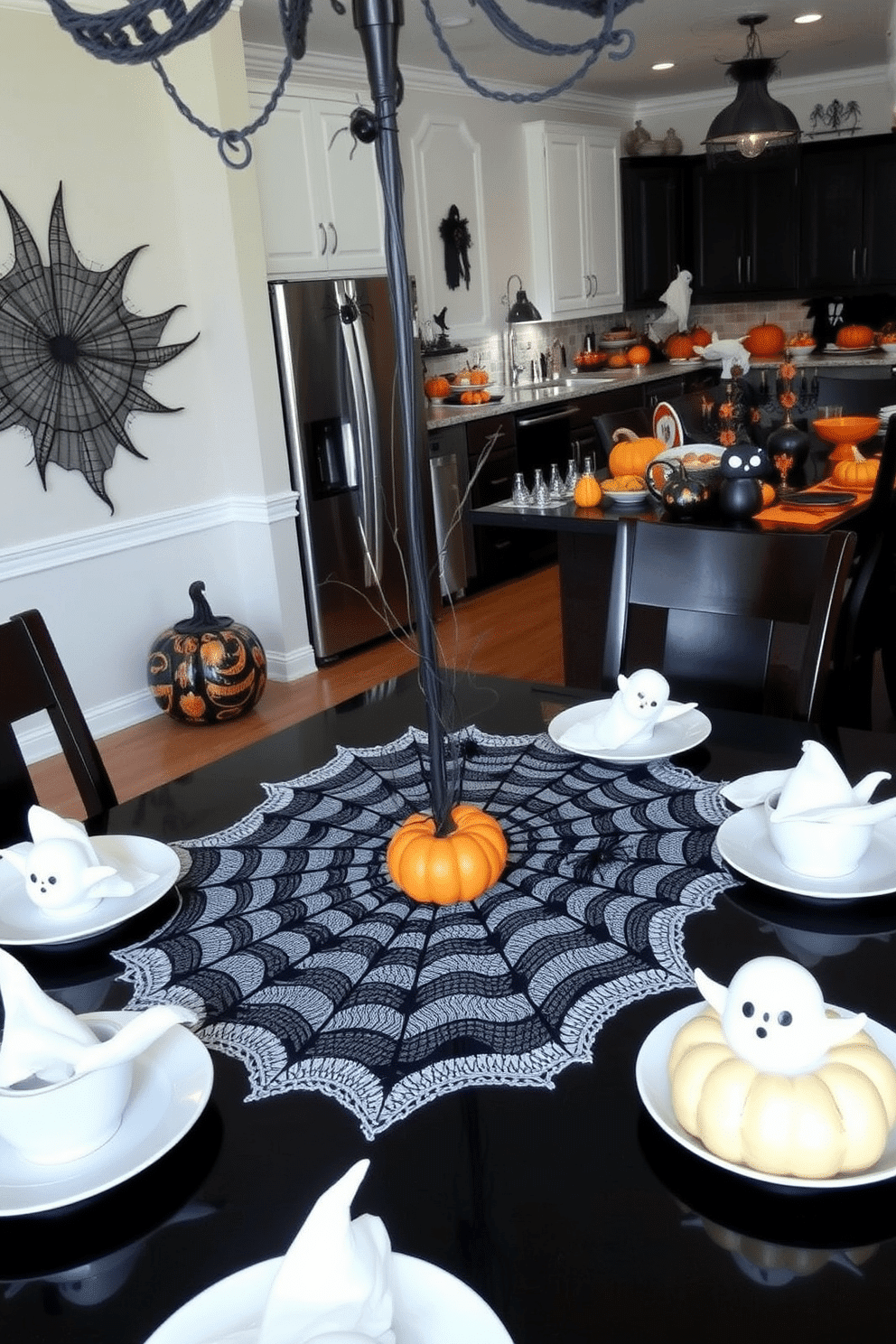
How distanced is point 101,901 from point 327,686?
3.18 meters

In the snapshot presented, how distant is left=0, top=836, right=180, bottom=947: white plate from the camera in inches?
47.2

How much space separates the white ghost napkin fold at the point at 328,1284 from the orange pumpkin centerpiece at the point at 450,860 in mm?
548

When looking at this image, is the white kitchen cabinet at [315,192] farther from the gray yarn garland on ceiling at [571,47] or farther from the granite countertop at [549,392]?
the gray yarn garland on ceiling at [571,47]

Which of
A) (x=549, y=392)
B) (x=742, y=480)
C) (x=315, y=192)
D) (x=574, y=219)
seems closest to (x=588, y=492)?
(x=742, y=480)

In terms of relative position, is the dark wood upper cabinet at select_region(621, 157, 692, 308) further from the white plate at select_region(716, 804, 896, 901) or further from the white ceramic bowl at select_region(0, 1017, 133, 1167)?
the white ceramic bowl at select_region(0, 1017, 133, 1167)

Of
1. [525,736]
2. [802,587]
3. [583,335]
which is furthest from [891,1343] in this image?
[583,335]

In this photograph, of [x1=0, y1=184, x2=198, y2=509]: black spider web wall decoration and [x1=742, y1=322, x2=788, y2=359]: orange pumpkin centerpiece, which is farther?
[x1=742, y1=322, x2=788, y2=359]: orange pumpkin centerpiece

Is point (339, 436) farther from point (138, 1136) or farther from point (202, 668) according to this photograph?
point (138, 1136)

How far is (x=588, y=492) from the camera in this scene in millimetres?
3102

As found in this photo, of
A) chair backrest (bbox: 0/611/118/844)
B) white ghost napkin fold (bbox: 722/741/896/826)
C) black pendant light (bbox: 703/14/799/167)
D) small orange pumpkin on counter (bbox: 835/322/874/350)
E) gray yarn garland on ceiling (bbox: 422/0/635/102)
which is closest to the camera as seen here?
gray yarn garland on ceiling (bbox: 422/0/635/102)

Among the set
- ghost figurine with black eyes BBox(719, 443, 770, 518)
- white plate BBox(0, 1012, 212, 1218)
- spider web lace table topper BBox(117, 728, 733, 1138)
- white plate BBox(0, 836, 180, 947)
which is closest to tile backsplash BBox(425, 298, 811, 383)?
ghost figurine with black eyes BBox(719, 443, 770, 518)

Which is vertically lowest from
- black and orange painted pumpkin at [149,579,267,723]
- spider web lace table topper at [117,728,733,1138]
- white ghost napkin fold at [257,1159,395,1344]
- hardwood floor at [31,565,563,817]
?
hardwood floor at [31,565,563,817]

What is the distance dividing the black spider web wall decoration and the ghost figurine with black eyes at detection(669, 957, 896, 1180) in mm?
3322

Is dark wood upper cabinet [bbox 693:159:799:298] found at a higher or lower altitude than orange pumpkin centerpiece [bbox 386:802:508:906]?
higher
